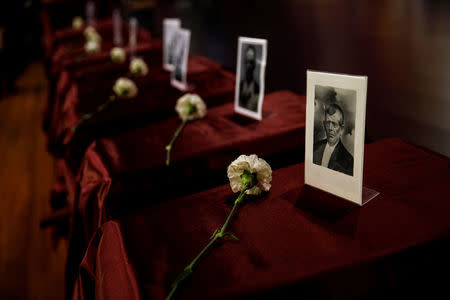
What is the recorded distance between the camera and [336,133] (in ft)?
2.81

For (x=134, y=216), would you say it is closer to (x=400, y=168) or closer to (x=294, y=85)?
(x=400, y=168)

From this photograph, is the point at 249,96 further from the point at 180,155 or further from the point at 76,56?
the point at 76,56

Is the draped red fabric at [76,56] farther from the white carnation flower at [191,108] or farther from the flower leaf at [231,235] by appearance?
the flower leaf at [231,235]

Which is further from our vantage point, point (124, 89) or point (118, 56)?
point (118, 56)

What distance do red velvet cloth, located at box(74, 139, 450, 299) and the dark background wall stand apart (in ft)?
2.04

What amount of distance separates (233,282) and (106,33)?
3707 mm

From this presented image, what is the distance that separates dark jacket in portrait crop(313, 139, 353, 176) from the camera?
840 millimetres

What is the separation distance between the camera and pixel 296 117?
4.58ft

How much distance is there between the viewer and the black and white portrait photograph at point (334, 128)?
32.4 inches

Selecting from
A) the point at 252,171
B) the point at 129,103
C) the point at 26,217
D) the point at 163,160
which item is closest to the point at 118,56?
the point at 129,103

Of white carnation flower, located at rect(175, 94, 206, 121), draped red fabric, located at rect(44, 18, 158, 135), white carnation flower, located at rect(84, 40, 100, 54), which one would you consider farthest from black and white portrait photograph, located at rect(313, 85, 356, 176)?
white carnation flower, located at rect(84, 40, 100, 54)

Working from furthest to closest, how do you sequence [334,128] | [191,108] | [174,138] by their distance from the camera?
[191,108], [174,138], [334,128]

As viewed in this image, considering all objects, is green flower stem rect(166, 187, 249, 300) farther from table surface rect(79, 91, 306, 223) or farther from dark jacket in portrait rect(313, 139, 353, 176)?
table surface rect(79, 91, 306, 223)

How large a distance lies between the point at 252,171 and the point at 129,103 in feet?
3.45
